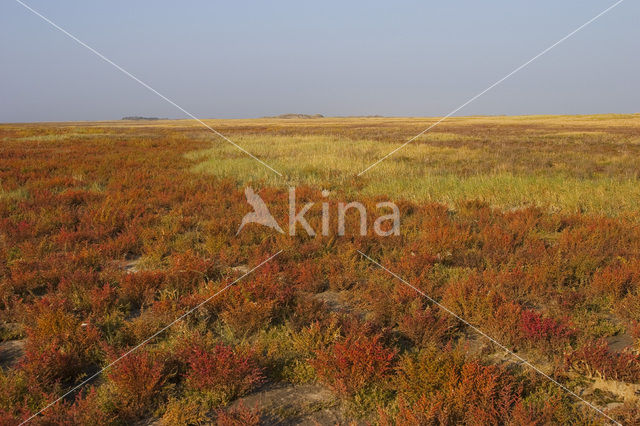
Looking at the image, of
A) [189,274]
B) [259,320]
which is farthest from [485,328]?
[189,274]

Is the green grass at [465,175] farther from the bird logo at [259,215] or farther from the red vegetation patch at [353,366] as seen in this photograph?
the red vegetation patch at [353,366]

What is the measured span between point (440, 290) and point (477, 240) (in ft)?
7.15

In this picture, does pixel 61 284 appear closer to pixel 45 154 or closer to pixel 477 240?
pixel 477 240

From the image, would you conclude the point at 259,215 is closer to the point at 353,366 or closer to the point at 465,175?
the point at 353,366

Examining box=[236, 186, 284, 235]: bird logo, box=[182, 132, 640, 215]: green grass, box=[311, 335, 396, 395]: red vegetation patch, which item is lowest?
box=[311, 335, 396, 395]: red vegetation patch

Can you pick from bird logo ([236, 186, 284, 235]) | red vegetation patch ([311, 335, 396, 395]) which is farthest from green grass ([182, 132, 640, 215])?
red vegetation patch ([311, 335, 396, 395])

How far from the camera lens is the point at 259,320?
401 cm

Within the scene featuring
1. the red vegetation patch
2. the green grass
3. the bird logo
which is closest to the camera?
the red vegetation patch

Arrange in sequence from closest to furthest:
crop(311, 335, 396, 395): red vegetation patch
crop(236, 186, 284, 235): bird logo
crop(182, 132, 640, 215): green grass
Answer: crop(311, 335, 396, 395): red vegetation patch → crop(236, 186, 284, 235): bird logo → crop(182, 132, 640, 215): green grass

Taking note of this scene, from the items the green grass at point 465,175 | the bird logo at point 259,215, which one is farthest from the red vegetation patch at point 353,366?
the green grass at point 465,175

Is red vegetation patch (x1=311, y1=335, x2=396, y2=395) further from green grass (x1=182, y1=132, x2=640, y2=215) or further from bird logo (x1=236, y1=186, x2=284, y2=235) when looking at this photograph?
green grass (x1=182, y1=132, x2=640, y2=215)

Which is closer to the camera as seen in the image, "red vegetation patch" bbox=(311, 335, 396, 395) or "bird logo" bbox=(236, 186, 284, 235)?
"red vegetation patch" bbox=(311, 335, 396, 395)

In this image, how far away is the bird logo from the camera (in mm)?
7482

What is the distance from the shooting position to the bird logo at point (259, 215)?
7482mm
